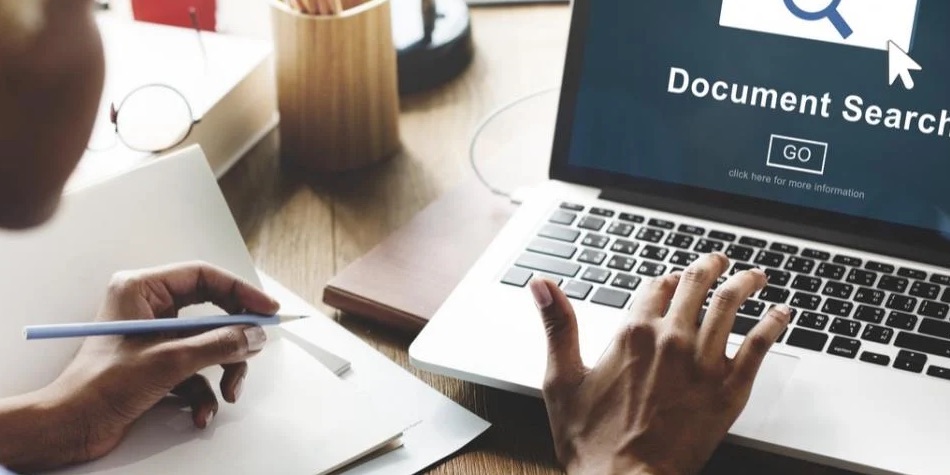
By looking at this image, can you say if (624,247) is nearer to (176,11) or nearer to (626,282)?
(626,282)

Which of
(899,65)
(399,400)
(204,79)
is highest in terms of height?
(899,65)

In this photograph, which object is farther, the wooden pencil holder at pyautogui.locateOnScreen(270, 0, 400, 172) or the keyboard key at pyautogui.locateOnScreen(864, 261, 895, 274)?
the wooden pencil holder at pyautogui.locateOnScreen(270, 0, 400, 172)

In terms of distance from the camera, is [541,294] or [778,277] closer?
[541,294]

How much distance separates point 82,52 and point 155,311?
503 mm

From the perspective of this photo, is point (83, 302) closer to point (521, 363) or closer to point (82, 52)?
point (521, 363)

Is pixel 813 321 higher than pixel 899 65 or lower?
lower

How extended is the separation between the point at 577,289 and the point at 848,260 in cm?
22

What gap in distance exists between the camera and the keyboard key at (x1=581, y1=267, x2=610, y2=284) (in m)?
0.92

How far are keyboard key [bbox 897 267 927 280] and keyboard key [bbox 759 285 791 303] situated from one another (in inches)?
3.9

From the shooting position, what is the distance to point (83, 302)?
0.85 metres

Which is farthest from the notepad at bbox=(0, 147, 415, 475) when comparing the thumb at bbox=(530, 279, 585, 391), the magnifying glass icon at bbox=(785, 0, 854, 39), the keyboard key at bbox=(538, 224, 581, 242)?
the magnifying glass icon at bbox=(785, 0, 854, 39)

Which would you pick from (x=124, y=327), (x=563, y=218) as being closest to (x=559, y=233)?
(x=563, y=218)

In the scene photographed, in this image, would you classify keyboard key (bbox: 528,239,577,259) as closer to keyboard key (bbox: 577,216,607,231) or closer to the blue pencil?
keyboard key (bbox: 577,216,607,231)

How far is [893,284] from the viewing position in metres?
0.89
